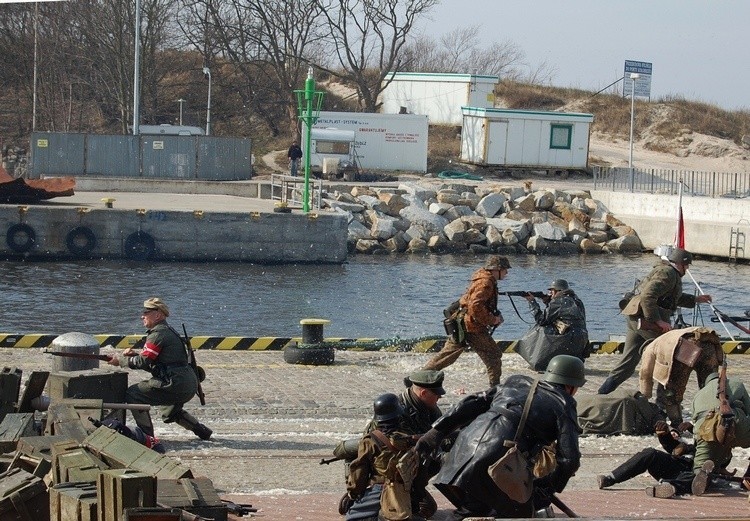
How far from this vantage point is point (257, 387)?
14039mm

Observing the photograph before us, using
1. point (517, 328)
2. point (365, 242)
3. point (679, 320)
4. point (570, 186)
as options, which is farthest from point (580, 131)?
point (679, 320)

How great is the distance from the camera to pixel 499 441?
21.2 ft

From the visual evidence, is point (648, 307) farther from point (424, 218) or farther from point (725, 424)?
point (424, 218)

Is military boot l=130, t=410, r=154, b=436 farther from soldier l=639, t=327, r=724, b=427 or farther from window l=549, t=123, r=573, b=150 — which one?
window l=549, t=123, r=573, b=150

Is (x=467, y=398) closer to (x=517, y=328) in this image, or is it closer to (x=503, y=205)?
(x=517, y=328)

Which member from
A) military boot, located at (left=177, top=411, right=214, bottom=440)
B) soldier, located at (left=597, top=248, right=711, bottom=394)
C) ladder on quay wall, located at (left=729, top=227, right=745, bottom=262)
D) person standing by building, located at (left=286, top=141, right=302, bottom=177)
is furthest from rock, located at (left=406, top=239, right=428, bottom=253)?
military boot, located at (left=177, top=411, right=214, bottom=440)

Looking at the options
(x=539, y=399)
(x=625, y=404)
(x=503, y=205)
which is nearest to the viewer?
(x=539, y=399)

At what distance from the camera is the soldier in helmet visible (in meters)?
6.49

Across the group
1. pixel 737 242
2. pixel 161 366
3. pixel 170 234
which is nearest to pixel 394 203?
pixel 170 234

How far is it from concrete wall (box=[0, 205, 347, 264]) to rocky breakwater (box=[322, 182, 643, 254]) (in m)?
3.69

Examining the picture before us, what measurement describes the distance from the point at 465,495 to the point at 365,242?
120 ft

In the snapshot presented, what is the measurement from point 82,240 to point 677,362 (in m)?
29.7

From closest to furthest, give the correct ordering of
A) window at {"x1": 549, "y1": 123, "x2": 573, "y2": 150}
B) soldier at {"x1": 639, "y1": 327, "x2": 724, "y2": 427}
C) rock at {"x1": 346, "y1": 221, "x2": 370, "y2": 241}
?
soldier at {"x1": 639, "y1": 327, "x2": 724, "y2": 427}, rock at {"x1": 346, "y1": 221, "x2": 370, "y2": 241}, window at {"x1": 549, "y1": 123, "x2": 573, "y2": 150}

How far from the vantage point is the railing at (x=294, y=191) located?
4278cm
